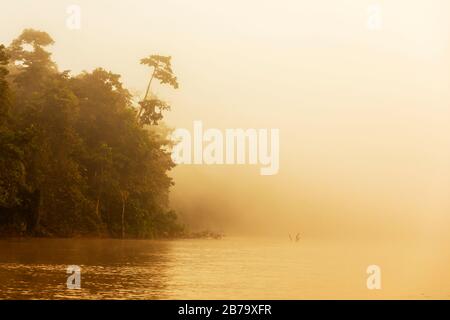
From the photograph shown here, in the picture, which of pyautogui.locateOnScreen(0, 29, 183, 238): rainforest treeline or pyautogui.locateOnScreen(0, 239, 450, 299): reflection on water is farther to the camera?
pyautogui.locateOnScreen(0, 29, 183, 238): rainforest treeline

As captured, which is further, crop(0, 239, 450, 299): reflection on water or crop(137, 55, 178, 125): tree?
crop(137, 55, 178, 125): tree

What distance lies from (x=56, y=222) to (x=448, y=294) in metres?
36.0

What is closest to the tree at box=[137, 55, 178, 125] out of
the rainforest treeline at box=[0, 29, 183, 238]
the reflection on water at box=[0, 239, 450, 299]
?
the rainforest treeline at box=[0, 29, 183, 238]

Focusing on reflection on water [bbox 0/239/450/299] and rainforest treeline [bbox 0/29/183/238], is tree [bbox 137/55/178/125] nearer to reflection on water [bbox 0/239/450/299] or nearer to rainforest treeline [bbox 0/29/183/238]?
rainforest treeline [bbox 0/29/183/238]

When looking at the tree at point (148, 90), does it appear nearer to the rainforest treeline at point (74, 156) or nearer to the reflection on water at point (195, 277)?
the rainforest treeline at point (74, 156)

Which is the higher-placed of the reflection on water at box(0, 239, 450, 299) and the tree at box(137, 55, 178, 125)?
the tree at box(137, 55, 178, 125)

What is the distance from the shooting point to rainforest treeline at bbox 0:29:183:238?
48.8 metres

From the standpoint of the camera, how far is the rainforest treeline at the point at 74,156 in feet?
160

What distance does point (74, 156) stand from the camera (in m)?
56.0

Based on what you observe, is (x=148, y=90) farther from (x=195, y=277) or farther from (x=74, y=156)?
(x=195, y=277)

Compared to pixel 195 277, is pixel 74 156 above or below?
above

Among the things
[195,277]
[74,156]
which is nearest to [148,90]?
[74,156]

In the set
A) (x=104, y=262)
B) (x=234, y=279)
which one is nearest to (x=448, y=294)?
(x=234, y=279)

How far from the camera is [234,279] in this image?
25.7 m
